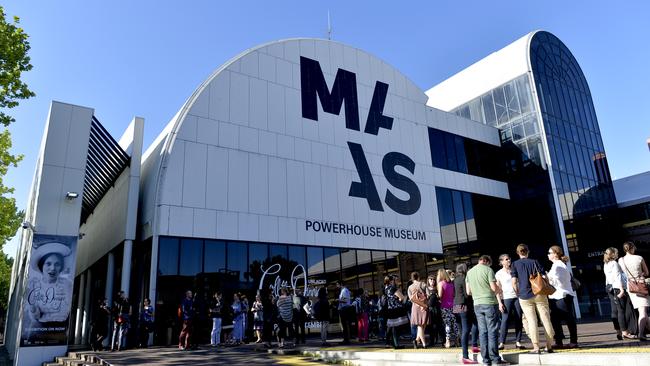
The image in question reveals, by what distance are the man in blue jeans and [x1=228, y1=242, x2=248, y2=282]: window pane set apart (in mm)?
9724

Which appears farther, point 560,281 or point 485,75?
point 485,75

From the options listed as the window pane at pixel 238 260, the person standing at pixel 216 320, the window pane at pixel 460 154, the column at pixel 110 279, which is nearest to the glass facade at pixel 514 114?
the window pane at pixel 460 154

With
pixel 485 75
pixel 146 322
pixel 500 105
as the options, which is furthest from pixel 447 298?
pixel 485 75

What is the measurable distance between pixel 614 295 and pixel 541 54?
2048cm

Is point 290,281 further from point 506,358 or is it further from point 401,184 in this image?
point 506,358

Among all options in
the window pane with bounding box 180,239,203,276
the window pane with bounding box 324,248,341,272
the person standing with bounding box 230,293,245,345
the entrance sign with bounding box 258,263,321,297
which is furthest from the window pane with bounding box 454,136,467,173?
the window pane with bounding box 180,239,203,276

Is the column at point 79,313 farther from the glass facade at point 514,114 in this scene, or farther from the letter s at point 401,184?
the glass facade at point 514,114

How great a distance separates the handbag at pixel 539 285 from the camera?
6.58 m

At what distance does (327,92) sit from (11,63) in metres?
11.2

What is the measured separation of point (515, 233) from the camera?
23234 millimetres

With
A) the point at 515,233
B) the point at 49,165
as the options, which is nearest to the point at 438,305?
the point at 49,165

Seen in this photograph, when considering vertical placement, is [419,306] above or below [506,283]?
below

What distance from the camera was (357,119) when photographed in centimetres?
1984

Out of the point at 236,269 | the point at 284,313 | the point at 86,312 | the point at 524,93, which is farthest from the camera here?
the point at 524,93
